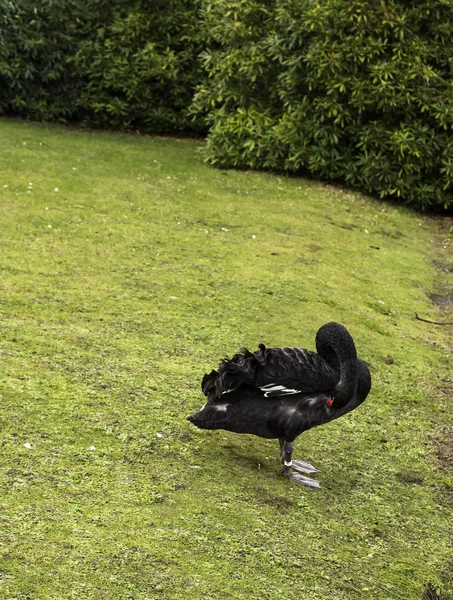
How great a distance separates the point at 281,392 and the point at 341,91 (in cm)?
793

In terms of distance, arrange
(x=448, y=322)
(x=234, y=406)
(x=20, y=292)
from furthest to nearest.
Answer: (x=448, y=322)
(x=20, y=292)
(x=234, y=406)

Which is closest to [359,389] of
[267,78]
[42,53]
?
[267,78]

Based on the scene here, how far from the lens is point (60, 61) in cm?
1397

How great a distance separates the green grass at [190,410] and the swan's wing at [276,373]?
1.56ft

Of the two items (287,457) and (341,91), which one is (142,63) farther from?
(287,457)

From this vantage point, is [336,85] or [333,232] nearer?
[333,232]

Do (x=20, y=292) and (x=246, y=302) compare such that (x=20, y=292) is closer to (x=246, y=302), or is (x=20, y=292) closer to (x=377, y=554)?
(x=246, y=302)

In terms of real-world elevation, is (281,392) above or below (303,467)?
above

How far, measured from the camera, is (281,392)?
4.47 metres

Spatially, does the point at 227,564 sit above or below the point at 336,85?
below

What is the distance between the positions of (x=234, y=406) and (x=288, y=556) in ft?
2.91

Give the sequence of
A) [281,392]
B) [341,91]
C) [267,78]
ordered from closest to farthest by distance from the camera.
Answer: [281,392], [341,91], [267,78]

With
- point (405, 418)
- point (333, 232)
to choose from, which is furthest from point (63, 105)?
point (405, 418)

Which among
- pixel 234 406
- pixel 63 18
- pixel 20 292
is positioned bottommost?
pixel 20 292
